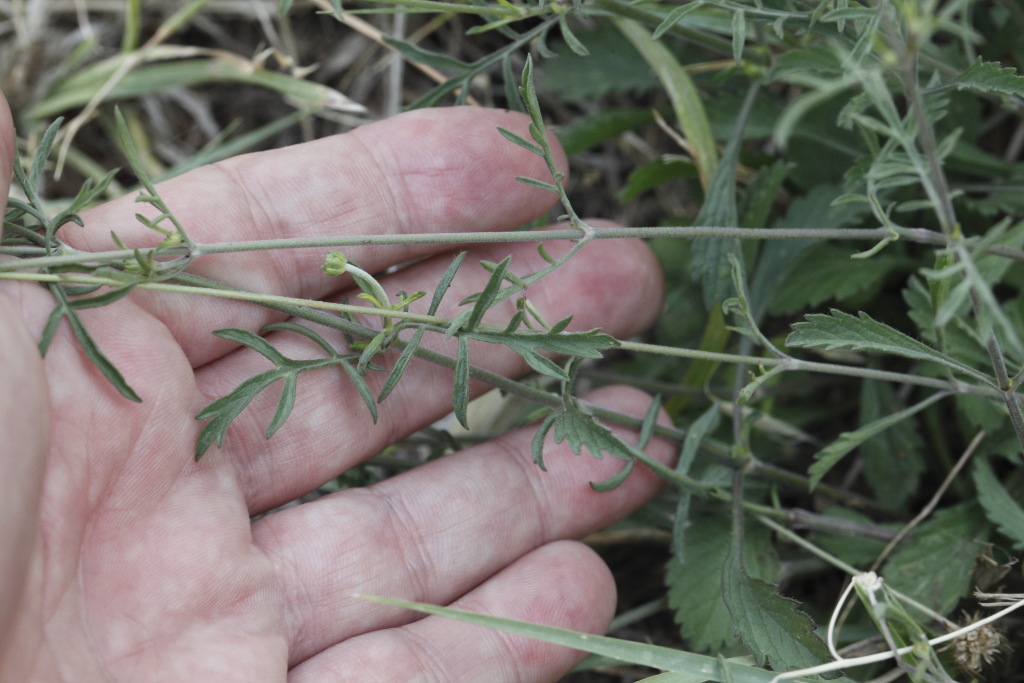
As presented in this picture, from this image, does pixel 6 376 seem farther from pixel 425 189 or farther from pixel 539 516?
pixel 539 516

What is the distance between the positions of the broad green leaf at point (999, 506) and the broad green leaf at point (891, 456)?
26 centimetres

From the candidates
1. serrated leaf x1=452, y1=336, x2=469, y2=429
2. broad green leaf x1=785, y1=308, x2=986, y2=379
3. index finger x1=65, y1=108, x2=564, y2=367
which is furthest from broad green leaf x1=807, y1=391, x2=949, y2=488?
index finger x1=65, y1=108, x2=564, y2=367

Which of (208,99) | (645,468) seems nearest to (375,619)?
(645,468)

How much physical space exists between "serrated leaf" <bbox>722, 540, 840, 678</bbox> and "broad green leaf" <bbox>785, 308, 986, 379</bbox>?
701 millimetres

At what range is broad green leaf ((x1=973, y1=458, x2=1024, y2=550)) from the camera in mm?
2273

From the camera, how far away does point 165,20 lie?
3738mm

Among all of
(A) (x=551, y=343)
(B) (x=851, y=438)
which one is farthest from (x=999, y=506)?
(A) (x=551, y=343)

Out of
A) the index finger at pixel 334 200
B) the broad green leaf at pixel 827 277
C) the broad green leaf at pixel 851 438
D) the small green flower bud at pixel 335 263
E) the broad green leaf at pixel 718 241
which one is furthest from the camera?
the broad green leaf at pixel 827 277

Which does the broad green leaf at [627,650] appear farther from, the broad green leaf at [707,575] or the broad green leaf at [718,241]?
the broad green leaf at [718,241]

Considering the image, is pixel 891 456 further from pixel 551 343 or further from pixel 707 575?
pixel 551 343

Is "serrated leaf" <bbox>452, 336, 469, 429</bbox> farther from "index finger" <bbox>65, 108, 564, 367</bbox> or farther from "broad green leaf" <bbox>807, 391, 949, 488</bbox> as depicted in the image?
"broad green leaf" <bbox>807, 391, 949, 488</bbox>

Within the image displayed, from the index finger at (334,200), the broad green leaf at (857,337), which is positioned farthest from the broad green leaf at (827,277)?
the index finger at (334,200)

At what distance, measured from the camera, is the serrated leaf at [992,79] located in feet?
5.78

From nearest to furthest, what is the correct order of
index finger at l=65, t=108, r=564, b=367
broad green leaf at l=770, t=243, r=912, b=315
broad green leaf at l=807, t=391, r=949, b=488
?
broad green leaf at l=807, t=391, r=949, b=488, index finger at l=65, t=108, r=564, b=367, broad green leaf at l=770, t=243, r=912, b=315
